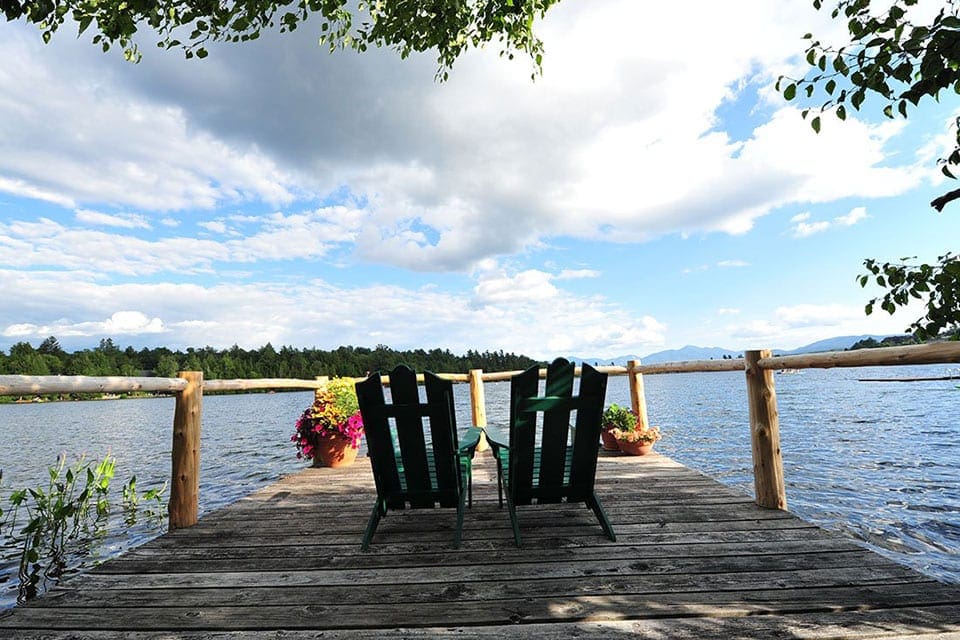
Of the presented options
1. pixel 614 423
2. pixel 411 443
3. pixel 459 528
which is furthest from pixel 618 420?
pixel 411 443

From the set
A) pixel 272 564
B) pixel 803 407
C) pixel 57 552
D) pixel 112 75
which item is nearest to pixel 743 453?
pixel 272 564

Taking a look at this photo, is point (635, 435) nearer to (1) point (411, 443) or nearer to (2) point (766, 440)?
(2) point (766, 440)

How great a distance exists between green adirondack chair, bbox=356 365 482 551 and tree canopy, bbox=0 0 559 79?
3.11m

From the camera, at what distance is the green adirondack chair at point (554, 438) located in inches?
122

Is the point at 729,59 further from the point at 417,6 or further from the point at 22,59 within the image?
the point at 22,59

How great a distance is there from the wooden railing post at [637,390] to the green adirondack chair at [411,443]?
3.85m

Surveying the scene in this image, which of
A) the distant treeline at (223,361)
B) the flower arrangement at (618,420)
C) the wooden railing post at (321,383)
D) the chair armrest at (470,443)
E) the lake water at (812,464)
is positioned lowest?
the lake water at (812,464)

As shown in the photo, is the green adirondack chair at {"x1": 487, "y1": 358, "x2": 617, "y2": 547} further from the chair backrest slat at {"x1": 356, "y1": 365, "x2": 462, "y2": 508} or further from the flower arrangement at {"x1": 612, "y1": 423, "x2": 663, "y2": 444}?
the flower arrangement at {"x1": 612, "y1": 423, "x2": 663, "y2": 444}

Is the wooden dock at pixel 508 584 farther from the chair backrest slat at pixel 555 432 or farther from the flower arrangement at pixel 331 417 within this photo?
the flower arrangement at pixel 331 417

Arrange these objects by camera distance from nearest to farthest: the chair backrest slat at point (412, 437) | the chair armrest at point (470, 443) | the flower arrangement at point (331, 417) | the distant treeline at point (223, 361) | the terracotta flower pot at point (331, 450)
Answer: the chair backrest slat at point (412, 437), the chair armrest at point (470, 443), the flower arrangement at point (331, 417), the terracotta flower pot at point (331, 450), the distant treeline at point (223, 361)

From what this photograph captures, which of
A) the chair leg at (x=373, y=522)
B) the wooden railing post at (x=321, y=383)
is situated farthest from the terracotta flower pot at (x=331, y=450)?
the chair leg at (x=373, y=522)

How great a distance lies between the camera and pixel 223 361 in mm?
51906

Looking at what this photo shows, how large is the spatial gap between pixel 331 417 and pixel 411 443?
3.26 m

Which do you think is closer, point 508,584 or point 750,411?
point 508,584
